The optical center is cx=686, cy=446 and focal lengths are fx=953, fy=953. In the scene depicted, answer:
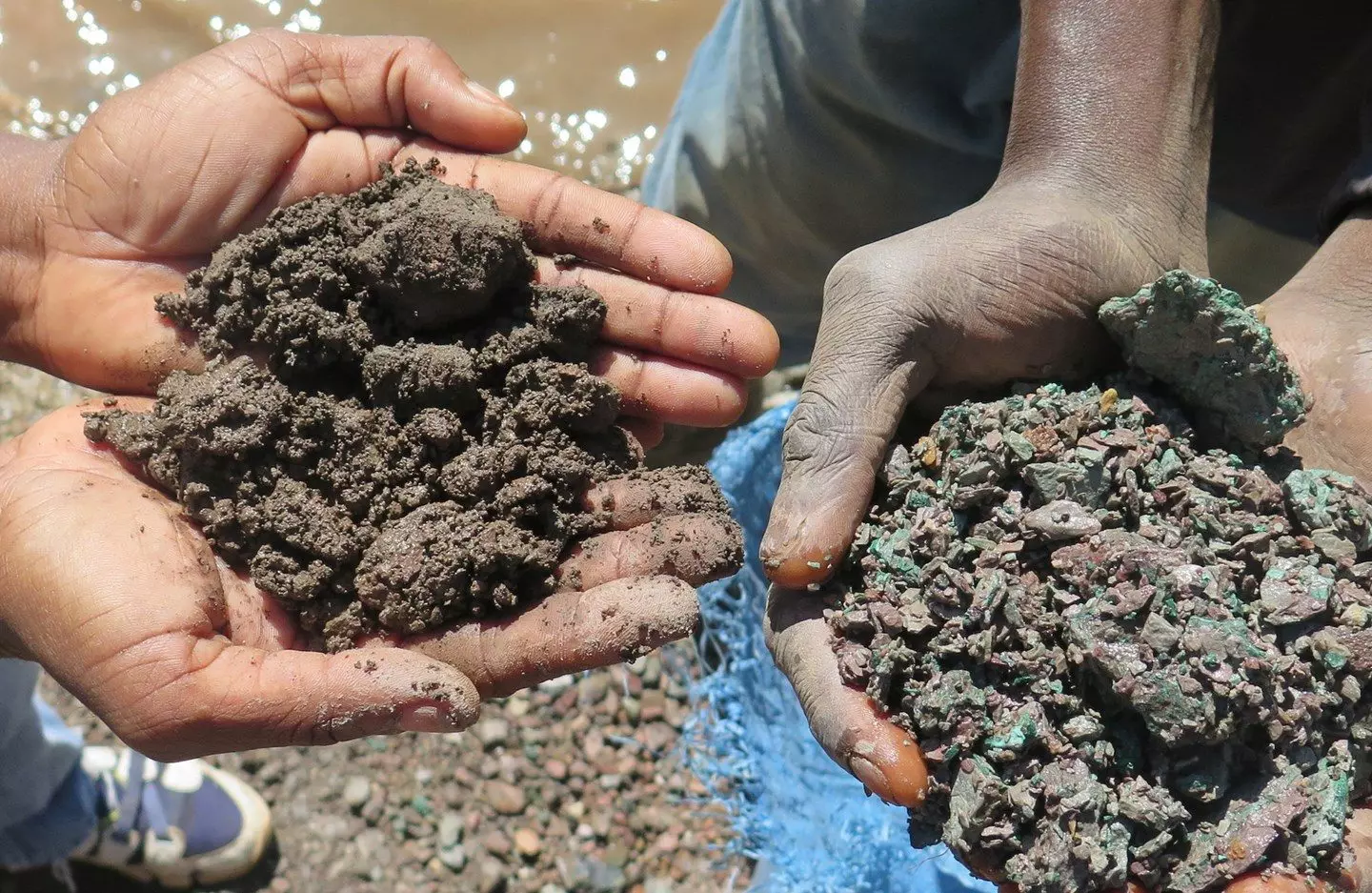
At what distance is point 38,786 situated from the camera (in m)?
2.88

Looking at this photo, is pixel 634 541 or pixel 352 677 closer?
pixel 352 677

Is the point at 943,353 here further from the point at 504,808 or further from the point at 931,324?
the point at 504,808

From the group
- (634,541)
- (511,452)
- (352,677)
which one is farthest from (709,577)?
(352,677)

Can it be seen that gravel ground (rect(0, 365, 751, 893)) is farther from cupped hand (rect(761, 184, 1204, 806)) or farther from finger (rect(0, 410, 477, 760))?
cupped hand (rect(761, 184, 1204, 806))

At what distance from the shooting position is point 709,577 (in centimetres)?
202

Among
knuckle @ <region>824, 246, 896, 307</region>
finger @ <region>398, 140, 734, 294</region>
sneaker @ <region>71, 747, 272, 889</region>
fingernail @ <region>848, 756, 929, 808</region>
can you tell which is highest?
knuckle @ <region>824, 246, 896, 307</region>

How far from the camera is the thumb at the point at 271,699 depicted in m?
1.72

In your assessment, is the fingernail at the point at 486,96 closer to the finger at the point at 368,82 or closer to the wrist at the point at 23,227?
the finger at the point at 368,82

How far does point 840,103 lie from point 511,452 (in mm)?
1339

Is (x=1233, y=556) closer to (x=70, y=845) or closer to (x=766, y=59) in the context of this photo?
(x=766, y=59)

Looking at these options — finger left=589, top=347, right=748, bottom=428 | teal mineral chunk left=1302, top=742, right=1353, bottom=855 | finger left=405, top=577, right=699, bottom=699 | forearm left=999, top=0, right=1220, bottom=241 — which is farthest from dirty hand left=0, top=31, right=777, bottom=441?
teal mineral chunk left=1302, top=742, right=1353, bottom=855

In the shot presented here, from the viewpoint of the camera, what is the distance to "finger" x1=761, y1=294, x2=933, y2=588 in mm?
1824

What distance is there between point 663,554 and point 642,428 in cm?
45

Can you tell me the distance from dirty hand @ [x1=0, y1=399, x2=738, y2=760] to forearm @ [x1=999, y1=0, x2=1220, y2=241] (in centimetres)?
108
